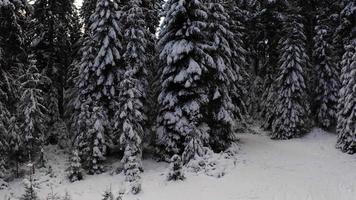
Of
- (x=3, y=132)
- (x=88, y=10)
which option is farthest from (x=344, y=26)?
(x=3, y=132)

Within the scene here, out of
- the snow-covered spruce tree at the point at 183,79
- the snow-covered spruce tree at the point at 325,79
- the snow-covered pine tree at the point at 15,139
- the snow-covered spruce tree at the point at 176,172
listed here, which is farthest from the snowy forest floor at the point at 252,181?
the snow-covered spruce tree at the point at 325,79

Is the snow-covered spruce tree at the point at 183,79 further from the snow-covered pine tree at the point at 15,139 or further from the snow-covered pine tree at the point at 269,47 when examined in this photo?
the snow-covered pine tree at the point at 269,47

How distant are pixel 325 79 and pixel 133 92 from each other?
1597 cm

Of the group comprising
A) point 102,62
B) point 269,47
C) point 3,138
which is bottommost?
point 3,138

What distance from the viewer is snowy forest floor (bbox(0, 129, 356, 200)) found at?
19203 mm

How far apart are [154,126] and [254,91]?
15406 millimetres

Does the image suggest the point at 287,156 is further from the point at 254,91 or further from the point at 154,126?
the point at 254,91

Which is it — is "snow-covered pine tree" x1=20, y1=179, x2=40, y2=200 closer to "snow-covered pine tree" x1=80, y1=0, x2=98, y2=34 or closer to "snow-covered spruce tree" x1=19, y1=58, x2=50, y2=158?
"snow-covered spruce tree" x1=19, y1=58, x2=50, y2=158

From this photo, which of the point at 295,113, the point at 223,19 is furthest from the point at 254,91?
the point at 223,19

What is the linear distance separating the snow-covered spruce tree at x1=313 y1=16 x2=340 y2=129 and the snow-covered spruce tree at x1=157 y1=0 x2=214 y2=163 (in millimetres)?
10796

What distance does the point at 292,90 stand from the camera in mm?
31375

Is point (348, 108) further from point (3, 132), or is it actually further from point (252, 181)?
point (3, 132)

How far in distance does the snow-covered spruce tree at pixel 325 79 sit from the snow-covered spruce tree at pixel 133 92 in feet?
44.9

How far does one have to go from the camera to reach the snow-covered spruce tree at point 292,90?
31453 mm
